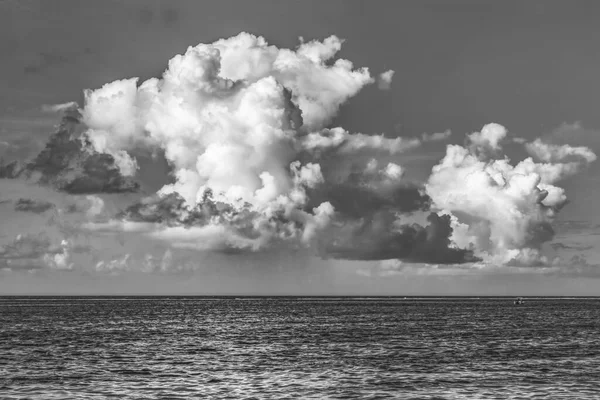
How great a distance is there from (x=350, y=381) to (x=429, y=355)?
19658mm

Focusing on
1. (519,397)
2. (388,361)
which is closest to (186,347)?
(388,361)

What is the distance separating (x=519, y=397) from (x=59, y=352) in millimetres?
50702

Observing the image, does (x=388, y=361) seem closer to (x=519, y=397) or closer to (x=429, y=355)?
(x=429, y=355)

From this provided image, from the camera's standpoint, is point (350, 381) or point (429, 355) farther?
point (429, 355)

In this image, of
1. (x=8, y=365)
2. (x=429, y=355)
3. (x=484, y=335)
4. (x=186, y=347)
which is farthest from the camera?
(x=484, y=335)

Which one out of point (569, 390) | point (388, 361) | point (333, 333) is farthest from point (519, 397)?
point (333, 333)

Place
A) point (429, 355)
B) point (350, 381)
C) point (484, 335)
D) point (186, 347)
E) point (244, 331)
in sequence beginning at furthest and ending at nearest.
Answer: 1. point (244, 331)
2. point (484, 335)
3. point (186, 347)
4. point (429, 355)
5. point (350, 381)

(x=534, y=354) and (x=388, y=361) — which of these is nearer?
(x=388, y=361)

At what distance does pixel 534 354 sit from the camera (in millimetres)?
74312

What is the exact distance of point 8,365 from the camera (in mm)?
65312

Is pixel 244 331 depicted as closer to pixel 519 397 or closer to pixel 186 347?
pixel 186 347

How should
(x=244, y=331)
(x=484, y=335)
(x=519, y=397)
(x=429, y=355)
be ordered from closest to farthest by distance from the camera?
(x=519, y=397) → (x=429, y=355) → (x=484, y=335) → (x=244, y=331)

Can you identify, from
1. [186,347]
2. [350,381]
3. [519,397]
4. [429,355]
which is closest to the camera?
[519,397]

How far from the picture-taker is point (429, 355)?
2869 inches
